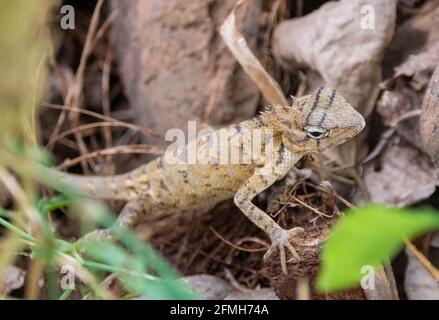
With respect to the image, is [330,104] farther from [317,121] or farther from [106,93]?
[106,93]

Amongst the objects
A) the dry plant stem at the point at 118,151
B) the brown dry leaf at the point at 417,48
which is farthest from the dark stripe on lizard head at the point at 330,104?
the dry plant stem at the point at 118,151

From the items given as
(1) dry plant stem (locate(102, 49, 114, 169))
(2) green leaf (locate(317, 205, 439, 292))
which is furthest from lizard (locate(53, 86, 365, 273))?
(2) green leaf (locate(317, 205, 439, 292))

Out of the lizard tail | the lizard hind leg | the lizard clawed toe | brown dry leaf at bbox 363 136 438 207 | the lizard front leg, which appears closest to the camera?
the lizard clawed toe

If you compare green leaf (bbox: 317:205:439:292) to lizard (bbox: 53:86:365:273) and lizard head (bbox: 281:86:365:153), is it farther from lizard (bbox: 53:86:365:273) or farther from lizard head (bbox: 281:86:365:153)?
lizard head (bbox: 281:86:365:153)

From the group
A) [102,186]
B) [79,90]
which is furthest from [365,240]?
[79,90]

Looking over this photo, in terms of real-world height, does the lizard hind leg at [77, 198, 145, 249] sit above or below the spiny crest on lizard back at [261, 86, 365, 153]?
below

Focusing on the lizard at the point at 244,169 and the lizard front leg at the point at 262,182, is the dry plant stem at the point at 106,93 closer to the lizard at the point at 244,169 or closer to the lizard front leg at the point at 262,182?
the lizard at the point at 244,169
